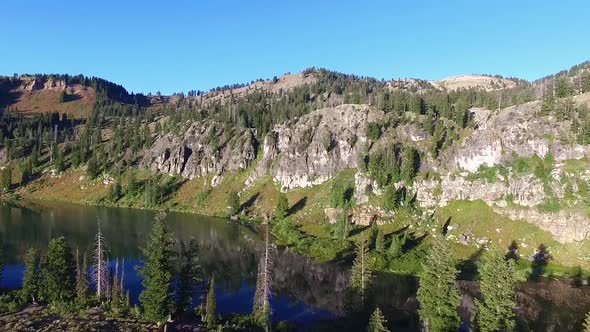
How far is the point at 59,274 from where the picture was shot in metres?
61.7

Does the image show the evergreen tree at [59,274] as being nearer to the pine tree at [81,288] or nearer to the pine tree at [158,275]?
the pine tree at [81,288]

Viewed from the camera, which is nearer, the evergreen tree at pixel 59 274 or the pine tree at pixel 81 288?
the pine tree at pixel 81 288

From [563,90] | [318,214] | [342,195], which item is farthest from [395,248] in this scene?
[563,90]

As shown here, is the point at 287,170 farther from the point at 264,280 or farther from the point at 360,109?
the point at 264,280

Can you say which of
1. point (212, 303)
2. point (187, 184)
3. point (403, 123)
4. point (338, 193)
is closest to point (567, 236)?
point (338, 193)

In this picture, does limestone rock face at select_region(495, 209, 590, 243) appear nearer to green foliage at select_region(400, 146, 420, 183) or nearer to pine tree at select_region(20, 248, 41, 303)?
green foliage at select_region(400, 146, 420, 183)

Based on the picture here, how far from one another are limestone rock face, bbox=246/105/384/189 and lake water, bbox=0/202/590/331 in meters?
40.3

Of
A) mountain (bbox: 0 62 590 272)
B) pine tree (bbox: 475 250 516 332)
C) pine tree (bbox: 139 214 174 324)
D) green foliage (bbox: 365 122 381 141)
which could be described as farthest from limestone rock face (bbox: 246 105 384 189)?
pine tree (bbox: 475 250 516 332)

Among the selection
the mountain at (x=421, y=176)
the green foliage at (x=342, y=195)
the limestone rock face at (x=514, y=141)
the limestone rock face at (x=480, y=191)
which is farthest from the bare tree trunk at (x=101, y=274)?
the limestone rock face at (x=514, y=141)

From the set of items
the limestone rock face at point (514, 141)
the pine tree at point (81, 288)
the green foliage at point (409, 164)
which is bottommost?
the pine tree at point (81, 288)

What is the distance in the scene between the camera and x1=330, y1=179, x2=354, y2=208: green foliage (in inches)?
5354

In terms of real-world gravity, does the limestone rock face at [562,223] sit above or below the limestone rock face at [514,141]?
below

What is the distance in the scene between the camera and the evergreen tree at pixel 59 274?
2395 inches

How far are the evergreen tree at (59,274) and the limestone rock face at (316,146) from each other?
108305mm
